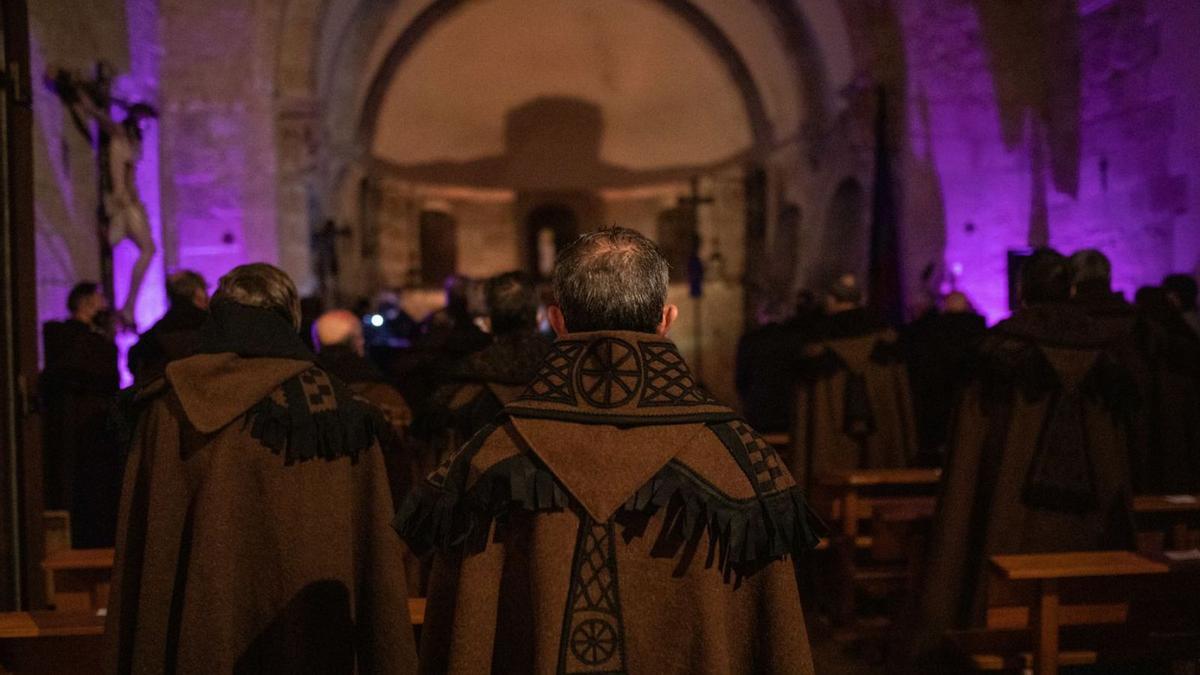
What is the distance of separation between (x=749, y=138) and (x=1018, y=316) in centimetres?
1381

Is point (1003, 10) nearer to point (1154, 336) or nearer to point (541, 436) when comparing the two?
point (1154, 336)

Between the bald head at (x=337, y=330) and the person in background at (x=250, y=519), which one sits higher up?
the bald head at (x=337, y=330)

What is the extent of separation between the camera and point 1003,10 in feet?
33.6

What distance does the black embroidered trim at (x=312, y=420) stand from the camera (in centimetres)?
279

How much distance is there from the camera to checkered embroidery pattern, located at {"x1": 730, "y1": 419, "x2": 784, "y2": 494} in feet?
6.01

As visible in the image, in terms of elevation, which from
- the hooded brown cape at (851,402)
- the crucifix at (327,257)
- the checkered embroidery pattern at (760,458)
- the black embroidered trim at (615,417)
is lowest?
the hooded brown cape at (851,402)

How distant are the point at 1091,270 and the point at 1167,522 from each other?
128 centimetres

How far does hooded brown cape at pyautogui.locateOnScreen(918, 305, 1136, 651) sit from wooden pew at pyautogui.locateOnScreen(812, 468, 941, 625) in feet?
2.52

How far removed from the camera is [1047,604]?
3557 mm

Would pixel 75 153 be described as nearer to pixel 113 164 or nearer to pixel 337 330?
pixel 113 164

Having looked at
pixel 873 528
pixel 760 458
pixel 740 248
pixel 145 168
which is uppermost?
pixel 145 168

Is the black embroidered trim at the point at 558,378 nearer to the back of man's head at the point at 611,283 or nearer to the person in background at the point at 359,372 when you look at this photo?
the back of man's head at the point at 611,283

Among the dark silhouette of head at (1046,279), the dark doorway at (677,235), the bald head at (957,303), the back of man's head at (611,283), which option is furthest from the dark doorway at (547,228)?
the back of man's head at (611,283)

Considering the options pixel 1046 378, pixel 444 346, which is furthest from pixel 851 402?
pixel 444 346
